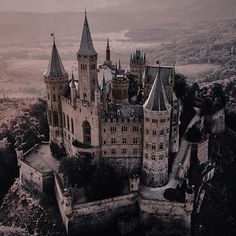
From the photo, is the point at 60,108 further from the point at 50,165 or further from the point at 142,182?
the point at 142,182

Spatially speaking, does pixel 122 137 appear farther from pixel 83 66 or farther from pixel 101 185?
pixel 83 66

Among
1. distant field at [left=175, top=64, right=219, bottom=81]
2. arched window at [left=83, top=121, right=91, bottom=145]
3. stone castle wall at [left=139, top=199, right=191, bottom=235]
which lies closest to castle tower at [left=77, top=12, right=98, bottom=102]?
arched window at [left=83, top=121, right=91, bottom=145]

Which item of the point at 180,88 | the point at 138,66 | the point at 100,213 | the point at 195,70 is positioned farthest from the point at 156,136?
the point at 195,70

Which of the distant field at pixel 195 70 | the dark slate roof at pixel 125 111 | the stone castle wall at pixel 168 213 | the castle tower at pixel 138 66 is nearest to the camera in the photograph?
the stone castle wall at pixel 168 213

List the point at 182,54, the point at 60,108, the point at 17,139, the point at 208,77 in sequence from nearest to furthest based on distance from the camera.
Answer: the point at 60,108 < the point at 17,139 < the point at 208,77 < the point at 182,54

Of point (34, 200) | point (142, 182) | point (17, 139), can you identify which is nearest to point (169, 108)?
point (142, 182)

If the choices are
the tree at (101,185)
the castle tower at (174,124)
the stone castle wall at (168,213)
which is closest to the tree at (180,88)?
the castle tower at (174,124)

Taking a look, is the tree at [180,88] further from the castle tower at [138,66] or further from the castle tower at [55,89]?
the castle tower at [55,89]
